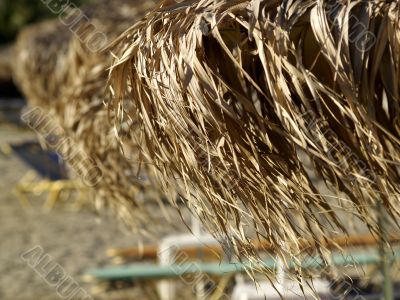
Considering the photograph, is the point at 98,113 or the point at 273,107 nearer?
the point at 273,107

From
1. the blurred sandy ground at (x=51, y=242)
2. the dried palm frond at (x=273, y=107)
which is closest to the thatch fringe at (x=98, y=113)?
the dried palm frond at (x=273, y=107)

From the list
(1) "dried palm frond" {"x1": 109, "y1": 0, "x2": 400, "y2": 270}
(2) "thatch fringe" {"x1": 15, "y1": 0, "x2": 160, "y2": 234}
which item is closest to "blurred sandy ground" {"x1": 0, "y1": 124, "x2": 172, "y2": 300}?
(2) "thatch fringe" {"x1": 15, "y1": 0, "x2": 160, "y2": 234}

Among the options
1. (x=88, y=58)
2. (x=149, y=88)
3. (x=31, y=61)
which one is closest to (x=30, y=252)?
(x=31, y=61)

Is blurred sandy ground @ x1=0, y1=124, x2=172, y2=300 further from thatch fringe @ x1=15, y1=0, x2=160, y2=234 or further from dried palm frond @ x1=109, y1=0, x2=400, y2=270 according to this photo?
dried palm frond @ x1=109, y1=0, x2=400, y2=270

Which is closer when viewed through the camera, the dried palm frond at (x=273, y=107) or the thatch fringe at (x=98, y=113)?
the dried palm frond at (x=273, y=107)

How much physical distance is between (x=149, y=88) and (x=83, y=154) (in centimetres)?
191

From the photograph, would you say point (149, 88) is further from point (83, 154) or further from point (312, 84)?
point (83, 154)

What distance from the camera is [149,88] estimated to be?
2.02 metres

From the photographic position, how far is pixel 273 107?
193 cm

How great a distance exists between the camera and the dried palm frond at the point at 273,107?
69.4 inches

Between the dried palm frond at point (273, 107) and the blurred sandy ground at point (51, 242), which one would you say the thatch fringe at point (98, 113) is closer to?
the dried palm frond at point (273, 107)

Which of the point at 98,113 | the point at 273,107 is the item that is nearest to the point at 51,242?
the point at 98,113

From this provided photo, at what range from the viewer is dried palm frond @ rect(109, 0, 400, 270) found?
176cm

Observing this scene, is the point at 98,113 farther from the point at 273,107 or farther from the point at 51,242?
the point at 51,242
